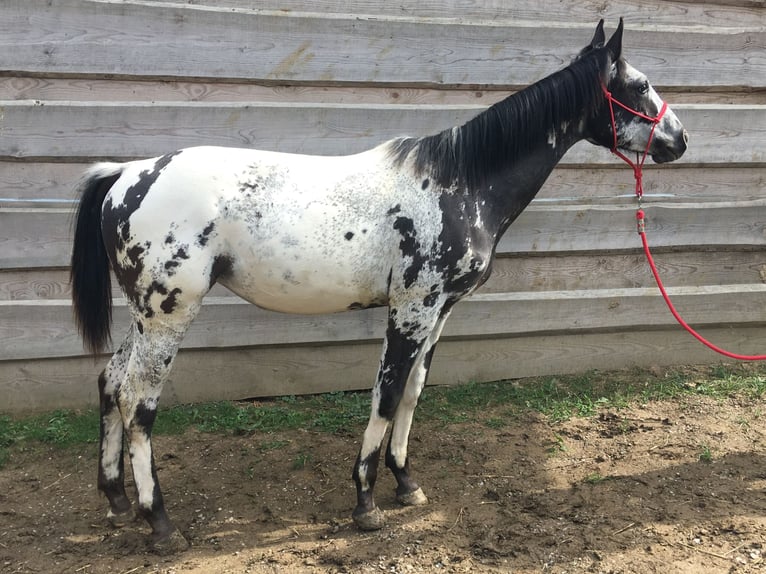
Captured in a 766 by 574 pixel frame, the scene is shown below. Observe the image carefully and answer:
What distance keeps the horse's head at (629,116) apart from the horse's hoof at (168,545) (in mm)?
2690

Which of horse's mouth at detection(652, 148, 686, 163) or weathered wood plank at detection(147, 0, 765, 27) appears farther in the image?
weathered wood plank at detection(147, 0, 765, 27)

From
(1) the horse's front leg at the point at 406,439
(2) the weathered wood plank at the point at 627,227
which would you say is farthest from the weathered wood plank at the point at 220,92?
(1) the horse's front leg at the point at 406,439

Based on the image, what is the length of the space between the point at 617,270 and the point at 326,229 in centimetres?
280

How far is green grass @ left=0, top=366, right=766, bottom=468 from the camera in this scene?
144 inches

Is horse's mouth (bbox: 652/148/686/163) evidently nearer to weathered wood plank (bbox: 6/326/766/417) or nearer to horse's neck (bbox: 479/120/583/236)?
horse's neck (bbox: 479/120/583/236)

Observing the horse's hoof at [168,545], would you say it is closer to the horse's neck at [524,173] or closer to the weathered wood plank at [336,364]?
the weathered wood plank at [336,364]

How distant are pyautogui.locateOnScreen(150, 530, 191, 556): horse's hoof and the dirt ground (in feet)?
0.13

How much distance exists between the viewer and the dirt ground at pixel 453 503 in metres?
2.51

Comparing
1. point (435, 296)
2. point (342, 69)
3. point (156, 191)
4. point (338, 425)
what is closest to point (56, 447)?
point (338, 425)

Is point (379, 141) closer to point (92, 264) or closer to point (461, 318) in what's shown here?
point (461, 318)

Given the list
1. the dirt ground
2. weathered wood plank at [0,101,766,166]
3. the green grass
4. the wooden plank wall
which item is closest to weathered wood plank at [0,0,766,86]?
the wooden plank wall

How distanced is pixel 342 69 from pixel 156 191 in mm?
1820

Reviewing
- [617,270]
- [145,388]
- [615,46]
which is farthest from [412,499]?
[617,270]

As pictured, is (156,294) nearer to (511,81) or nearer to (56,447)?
(56,447)
